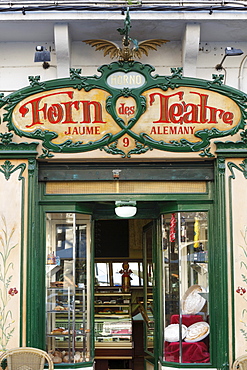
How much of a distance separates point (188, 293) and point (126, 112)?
106 inches

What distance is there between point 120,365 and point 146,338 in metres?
1.86

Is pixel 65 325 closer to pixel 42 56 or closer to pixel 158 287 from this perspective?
pixel 158 287

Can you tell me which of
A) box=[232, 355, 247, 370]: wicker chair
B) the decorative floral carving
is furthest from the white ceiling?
box=[232, 355, 247, 370]: wicker chair

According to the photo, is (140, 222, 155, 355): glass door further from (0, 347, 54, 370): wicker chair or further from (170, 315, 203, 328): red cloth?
(0, 347, 54, 370): wicker chair

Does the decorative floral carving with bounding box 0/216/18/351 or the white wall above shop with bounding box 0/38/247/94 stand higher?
the white wall above shop with bounding box 0/38/247/94

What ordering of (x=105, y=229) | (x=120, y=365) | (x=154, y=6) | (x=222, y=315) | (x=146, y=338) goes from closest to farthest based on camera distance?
(x=222, y=315)
(x=154, y=6)
(x=146, y=338)
(x=120, y=365)
(x=105, y=229)

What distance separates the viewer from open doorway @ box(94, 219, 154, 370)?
9.78 metres

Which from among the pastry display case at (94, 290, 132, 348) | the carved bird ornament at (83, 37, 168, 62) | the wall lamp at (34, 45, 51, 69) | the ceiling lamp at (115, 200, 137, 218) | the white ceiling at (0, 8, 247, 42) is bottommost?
the pastry display case at (94, 290, 132, 348)

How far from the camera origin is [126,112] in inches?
317

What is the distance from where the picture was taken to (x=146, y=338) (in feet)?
31.3

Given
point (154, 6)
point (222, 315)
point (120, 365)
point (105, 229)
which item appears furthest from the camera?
point (105, 229)

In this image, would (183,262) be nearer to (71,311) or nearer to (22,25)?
(71,311)

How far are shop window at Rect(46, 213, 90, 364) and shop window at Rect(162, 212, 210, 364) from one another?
124 centimetres

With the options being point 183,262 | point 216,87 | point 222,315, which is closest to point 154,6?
point 216,87
